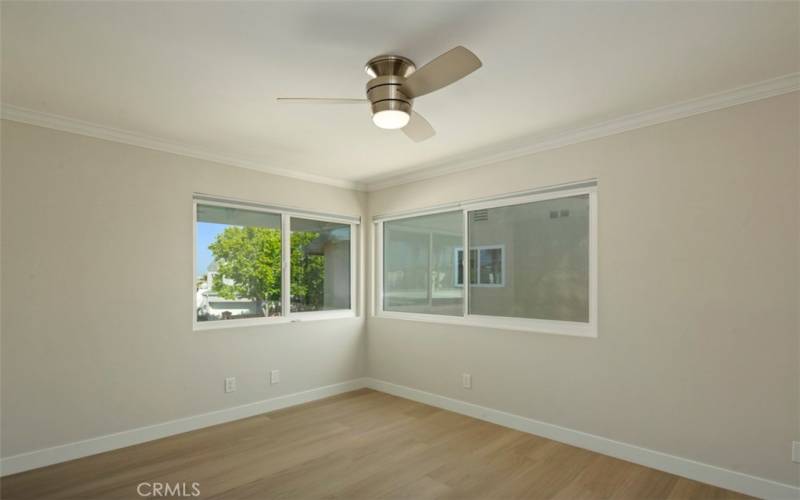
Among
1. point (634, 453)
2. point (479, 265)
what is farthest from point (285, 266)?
point (634, 453)

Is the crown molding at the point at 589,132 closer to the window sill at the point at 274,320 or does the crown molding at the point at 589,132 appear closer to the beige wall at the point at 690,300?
the beige wall at the point at 690,300

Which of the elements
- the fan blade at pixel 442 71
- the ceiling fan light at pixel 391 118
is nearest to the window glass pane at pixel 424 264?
the ceiling fan light at pixel 391 118

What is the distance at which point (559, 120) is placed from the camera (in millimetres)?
3072

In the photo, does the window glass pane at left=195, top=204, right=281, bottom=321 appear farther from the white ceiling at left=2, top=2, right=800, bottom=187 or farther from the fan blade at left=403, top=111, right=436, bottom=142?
the fan blade at left=403, top=111, right=436, bottom=142

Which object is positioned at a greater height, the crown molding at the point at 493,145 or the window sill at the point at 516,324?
the crown molding at the point at 493,145

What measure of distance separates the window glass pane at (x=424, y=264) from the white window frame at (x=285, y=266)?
0.37 metres

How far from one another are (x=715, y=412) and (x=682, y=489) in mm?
500

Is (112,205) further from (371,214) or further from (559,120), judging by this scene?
(559,120)

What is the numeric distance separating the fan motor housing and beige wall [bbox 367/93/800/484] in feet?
5.68

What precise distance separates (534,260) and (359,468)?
2085 millimetres

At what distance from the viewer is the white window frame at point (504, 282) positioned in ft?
10.6

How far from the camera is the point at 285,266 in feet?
14.3

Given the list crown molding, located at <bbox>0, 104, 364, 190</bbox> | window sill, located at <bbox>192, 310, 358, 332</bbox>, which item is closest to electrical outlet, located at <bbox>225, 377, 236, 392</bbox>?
window sill, located at <bbox>192, 310, 358, 332</bbox>

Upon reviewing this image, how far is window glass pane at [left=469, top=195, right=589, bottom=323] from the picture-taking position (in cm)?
335
